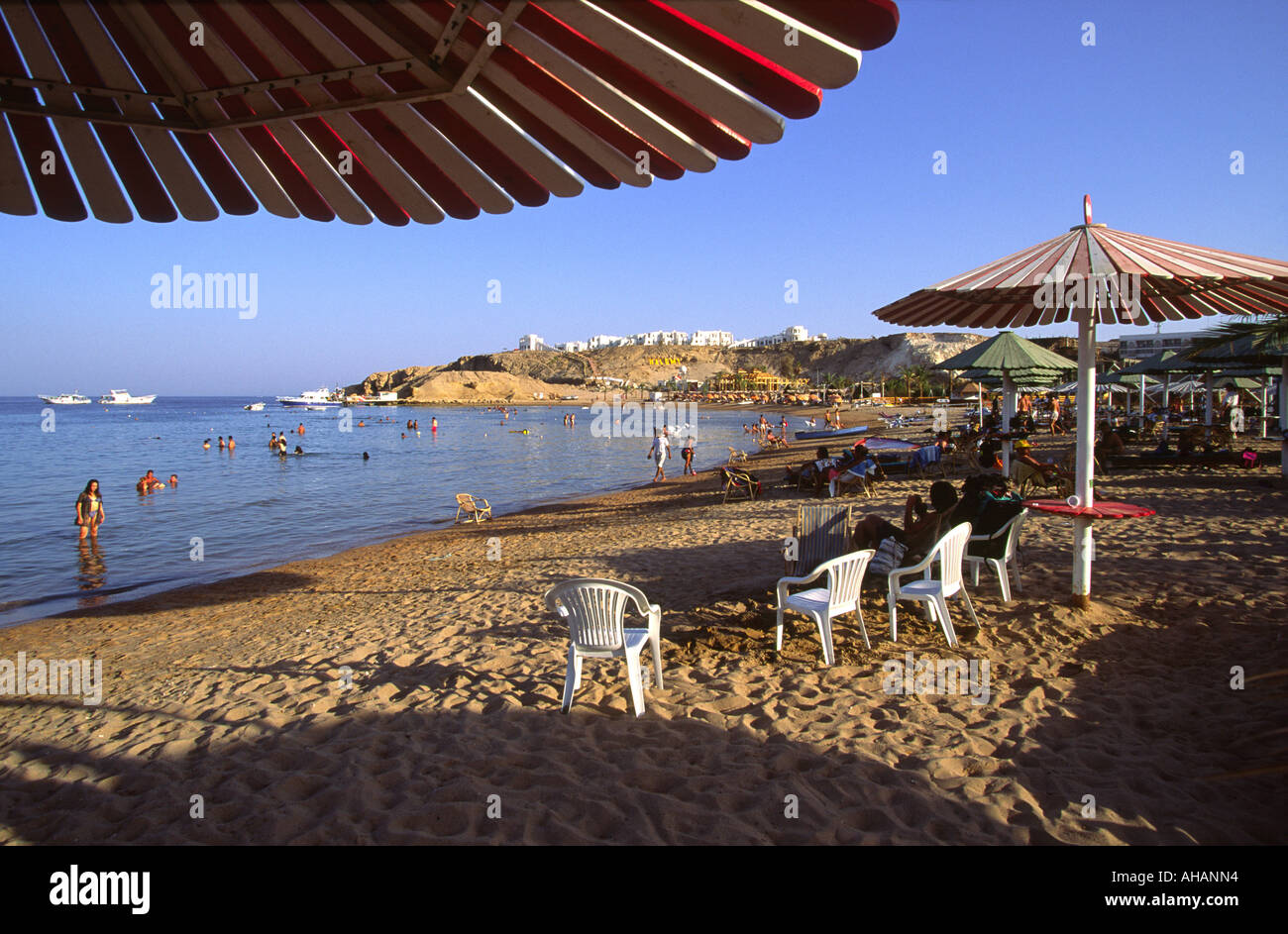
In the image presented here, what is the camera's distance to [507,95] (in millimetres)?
1442

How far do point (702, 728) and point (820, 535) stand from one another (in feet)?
9.17

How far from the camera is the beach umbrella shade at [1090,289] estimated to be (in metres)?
4.34

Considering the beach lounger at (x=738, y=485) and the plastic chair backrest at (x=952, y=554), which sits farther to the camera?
the beach lounger at (x=738, y=485)

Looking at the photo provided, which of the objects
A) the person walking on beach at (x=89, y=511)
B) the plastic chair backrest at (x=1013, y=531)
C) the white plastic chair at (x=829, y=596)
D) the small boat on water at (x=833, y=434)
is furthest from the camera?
the small boat on water at (x=833, y=434)

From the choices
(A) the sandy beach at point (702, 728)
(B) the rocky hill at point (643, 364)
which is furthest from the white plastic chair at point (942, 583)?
(B) the rocky hill at point (643, 364)

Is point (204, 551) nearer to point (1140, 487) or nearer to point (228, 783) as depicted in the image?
point (228, 783)

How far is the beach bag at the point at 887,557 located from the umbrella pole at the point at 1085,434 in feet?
4.26

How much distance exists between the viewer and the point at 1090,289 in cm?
448

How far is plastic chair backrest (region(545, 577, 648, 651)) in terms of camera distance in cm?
438

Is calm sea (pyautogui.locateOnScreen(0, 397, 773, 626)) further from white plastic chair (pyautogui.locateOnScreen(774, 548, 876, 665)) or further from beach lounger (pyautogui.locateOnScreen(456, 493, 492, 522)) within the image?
white plastic chair (pyautogui.locateOnScreen(774, 548, 876, 665))

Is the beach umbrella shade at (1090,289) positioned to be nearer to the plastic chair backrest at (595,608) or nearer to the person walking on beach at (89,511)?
the plastic chair backrest at (595,608)

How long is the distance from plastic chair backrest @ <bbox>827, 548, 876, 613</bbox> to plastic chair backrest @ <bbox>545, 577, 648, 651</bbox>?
143 cm
